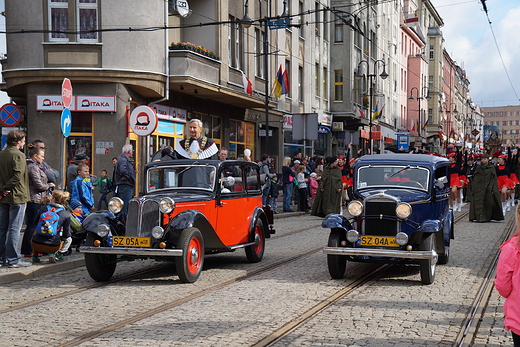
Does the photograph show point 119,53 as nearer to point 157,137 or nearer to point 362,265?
point 157,137

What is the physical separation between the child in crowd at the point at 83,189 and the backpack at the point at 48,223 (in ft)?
6.59

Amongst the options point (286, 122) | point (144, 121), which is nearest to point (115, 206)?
point (144, 121)

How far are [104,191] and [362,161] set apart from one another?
944 cm

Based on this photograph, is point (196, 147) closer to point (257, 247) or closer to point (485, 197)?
point (257, 247)

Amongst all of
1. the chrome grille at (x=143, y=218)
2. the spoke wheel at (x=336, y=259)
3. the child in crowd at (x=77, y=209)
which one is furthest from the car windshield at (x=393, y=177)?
the child in crowd at (x=77, y=209)

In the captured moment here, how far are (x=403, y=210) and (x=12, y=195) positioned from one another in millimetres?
5573

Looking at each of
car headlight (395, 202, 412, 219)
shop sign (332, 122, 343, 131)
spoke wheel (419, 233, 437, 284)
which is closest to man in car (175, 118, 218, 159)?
car headlight (395, 202, 412, 219)

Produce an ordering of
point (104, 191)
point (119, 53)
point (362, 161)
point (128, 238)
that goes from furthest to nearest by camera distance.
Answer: point (119, 53) → point (104, 191) → point (362, 161) → point (128, 238)

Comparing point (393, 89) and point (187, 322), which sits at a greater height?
point (393, 89)

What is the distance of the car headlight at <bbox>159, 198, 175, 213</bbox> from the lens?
29.7 feet

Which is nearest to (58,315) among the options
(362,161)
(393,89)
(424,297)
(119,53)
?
(424,297)

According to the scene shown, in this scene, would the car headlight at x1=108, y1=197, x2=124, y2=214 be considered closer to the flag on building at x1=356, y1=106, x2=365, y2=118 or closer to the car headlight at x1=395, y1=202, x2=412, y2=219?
the car headlight at x1=395, y1=202, x2=412, y2=219

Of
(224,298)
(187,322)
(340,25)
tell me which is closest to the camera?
(187,322)

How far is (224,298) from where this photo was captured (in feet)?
26.4
